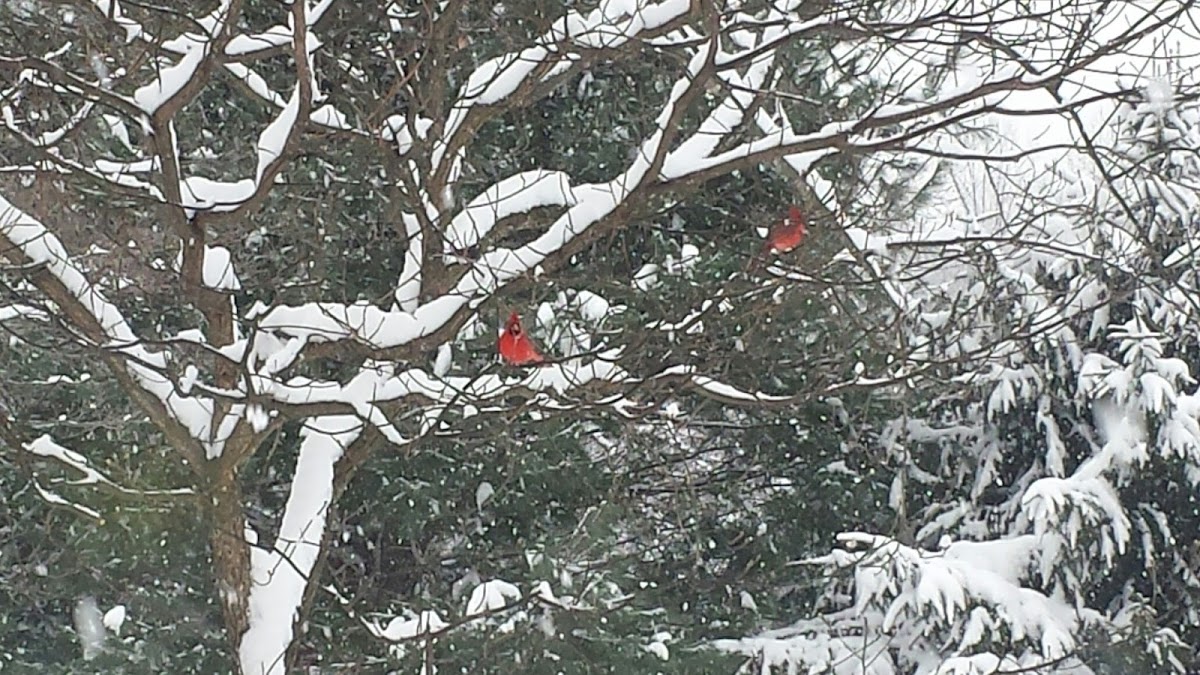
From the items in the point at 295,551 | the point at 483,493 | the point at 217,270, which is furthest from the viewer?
the point at 483,493

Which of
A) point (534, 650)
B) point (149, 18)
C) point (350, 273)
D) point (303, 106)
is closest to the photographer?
point (303, 106)

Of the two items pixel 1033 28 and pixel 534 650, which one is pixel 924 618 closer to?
pixel 534 650

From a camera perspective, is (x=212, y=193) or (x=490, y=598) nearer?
(x=212, y=193)

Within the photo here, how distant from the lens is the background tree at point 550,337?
3.59m

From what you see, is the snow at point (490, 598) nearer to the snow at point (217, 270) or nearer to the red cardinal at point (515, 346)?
the red cardinal at point (515, 346)

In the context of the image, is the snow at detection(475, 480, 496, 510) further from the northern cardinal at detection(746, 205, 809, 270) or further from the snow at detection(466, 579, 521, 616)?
the northern cardinal at detection(746, 205, 809, 270)

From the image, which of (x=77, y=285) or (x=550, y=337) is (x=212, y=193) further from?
(x=550, y=337)

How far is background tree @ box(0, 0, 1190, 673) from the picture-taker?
359 centimetres

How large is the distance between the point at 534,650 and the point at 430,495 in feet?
3.32

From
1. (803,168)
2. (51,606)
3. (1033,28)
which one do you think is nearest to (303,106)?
(803,168)

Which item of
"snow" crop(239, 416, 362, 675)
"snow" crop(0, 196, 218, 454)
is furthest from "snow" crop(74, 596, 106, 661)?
"snow" crop(0, 196, 218, 454)

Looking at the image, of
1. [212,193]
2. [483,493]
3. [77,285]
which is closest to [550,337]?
[483,493]

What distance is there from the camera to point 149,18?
15.5ft

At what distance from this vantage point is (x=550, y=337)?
18.3 feet
